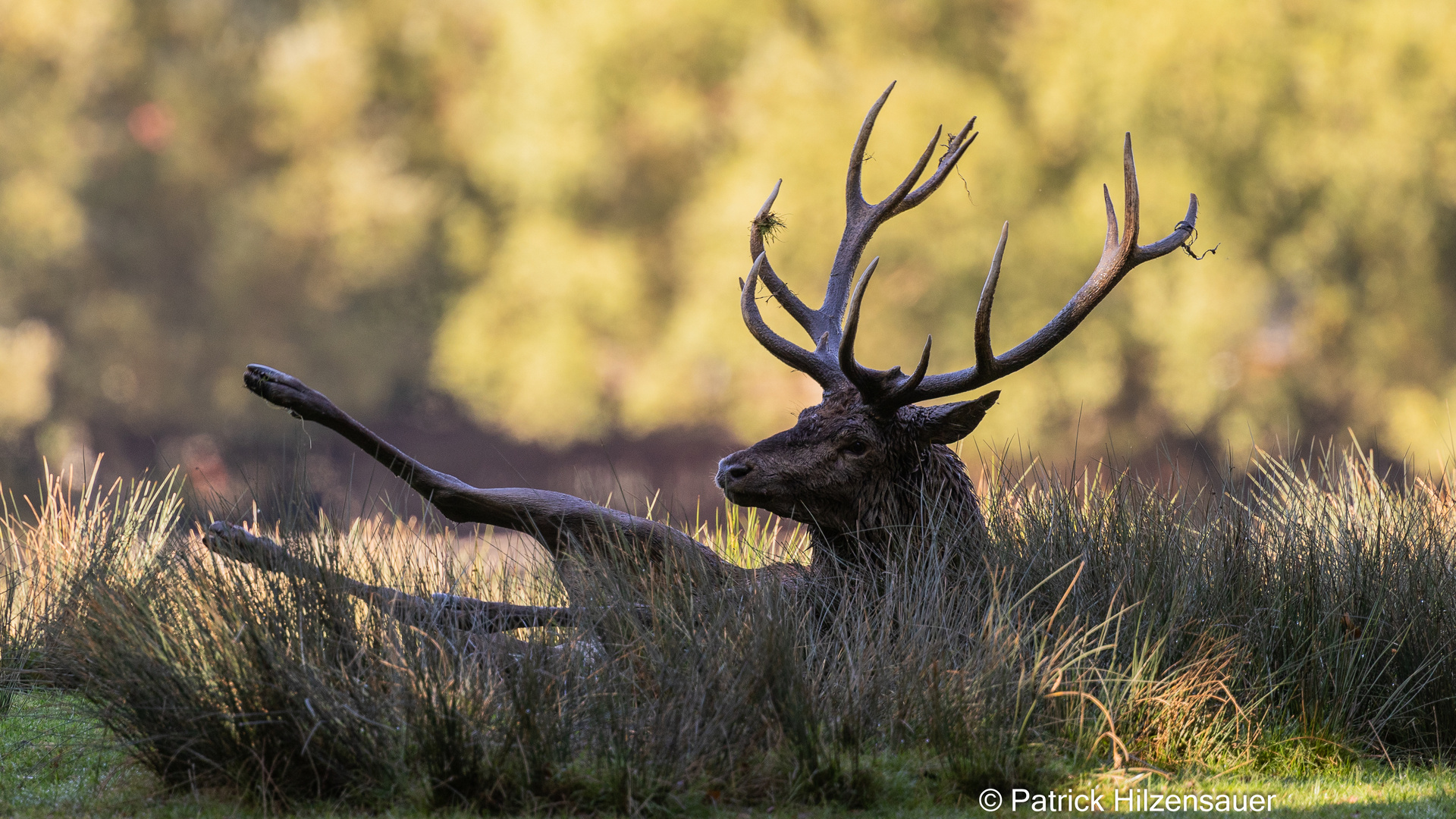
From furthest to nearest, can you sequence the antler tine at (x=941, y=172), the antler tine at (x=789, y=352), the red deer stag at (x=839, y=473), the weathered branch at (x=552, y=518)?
the antler tine at (x=941, y=172) < the antler tine at (x=789, y=352) < the red deer stag at (x=839, y=473) < the weathered branch at (x=552, y=518)

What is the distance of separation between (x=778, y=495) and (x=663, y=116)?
48.4 ft

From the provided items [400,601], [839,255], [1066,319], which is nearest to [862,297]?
[839,255]

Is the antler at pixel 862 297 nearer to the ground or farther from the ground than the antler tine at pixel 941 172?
nearer to the ground

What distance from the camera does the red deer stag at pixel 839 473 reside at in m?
4.09

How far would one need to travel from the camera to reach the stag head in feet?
13.9

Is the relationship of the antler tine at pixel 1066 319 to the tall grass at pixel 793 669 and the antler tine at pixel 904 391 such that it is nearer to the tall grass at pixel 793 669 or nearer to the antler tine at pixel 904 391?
the antler tine at pixel 904 391

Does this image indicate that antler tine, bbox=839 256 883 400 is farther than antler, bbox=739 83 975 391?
No

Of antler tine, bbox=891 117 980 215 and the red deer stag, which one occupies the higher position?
antler tine, bbox=891 117 980 215

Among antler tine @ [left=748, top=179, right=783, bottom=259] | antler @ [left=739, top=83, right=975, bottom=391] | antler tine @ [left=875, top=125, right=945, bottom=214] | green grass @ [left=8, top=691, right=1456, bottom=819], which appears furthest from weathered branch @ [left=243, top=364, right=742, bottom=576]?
antler tine @ [left=875, top=125, right=945, bottom=214]

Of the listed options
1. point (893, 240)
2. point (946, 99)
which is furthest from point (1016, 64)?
point (893, 240)

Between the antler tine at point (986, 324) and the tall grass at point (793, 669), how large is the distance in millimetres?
594

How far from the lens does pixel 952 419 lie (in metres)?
4.30

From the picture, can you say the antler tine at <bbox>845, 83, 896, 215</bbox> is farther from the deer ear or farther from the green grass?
the green grass

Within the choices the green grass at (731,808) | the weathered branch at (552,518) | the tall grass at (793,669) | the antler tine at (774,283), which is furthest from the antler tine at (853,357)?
the green grass at (731,808)
